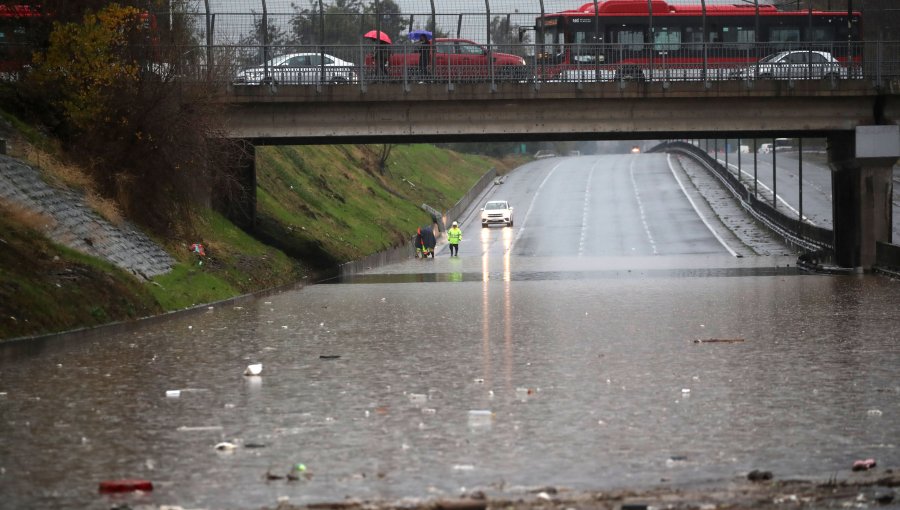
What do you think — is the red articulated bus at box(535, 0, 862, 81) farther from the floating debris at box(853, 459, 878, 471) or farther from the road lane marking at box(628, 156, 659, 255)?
the floating debris at box(853, 459, 878, 471)

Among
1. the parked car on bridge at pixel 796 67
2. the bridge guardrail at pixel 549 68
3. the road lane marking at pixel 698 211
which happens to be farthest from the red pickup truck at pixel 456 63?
the road lane marking at pixel 698 211

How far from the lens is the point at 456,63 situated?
4653 centimetres

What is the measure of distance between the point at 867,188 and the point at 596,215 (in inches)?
1384

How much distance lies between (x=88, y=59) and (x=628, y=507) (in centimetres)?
2845

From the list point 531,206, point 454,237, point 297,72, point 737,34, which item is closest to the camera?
point 297,72

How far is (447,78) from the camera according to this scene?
4556 centimetres

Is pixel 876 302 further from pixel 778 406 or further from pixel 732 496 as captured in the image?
pixel 732 496

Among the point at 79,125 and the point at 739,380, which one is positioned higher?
the point at 79,125

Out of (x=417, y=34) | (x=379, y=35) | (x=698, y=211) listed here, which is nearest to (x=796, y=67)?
(x=417, y=34)

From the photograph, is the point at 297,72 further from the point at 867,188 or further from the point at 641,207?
the point at 641,207

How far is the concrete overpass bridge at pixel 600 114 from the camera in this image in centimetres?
4362

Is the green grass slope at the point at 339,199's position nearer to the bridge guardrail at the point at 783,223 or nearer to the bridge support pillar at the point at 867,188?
the bridge support pillar at the point at 867,188

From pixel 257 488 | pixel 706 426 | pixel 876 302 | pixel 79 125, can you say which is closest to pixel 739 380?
pixel 706 426

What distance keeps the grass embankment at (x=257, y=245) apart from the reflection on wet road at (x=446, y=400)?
2.76 feet
